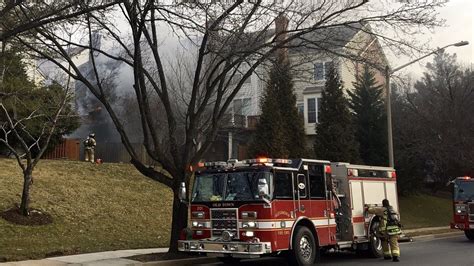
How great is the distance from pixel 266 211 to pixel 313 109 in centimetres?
3173

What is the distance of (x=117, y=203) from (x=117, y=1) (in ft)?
36.2

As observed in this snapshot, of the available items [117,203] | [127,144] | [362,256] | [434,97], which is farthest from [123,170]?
[434,97]

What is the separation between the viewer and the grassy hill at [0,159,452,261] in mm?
14992

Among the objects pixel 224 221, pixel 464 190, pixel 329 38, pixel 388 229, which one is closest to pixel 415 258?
pixel 388 229

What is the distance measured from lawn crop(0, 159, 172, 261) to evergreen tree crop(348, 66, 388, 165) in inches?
615

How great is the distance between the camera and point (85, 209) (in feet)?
62.7

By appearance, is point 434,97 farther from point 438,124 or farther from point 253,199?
point 253,199

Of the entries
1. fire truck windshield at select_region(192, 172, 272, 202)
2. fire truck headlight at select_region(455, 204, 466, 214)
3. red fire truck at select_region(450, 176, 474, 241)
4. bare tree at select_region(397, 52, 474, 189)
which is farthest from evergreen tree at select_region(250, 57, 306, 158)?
fire truck windshield at select_region(192, 172, 272, 202)

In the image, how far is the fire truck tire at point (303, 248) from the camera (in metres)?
11.9

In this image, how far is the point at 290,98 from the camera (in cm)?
3192

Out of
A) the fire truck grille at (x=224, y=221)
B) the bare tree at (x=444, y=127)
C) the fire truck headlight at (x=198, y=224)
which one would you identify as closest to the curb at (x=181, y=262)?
the fire truck headlight at (x=198, y=224)

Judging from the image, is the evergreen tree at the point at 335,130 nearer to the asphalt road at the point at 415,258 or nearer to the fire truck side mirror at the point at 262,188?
the asphalt road at the point at 415,258

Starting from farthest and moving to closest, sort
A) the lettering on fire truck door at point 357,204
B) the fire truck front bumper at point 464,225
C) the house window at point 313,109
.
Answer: the house window at point 313,109, the fire truck front bumper at point 464,225, the lettering on fire truck door at point 357,204

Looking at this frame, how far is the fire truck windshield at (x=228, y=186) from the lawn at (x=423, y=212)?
1802 cm
